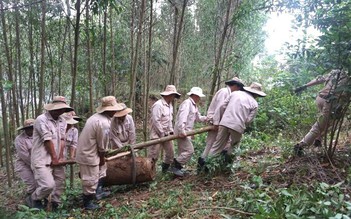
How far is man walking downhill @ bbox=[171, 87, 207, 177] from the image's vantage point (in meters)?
6.08

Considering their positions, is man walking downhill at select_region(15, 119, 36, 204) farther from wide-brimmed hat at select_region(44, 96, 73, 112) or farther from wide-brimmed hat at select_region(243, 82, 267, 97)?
wide-brimmed hat at select_region(243, 82, 267, 97)

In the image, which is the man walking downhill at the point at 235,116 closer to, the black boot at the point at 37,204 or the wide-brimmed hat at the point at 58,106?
the wide-brimmed hat at the point at 58,106

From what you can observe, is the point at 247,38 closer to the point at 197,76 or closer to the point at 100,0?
the point at 197,76

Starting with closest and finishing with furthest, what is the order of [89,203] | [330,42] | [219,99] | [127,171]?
[330,42], [89,203], [127,171], [219,99]

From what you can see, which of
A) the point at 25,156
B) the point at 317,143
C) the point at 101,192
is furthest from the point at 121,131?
the point at 317,143

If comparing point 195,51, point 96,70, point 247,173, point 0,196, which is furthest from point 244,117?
point 195,51

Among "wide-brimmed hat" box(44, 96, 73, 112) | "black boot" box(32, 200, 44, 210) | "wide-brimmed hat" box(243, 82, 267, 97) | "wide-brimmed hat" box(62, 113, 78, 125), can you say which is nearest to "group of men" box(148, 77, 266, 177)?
"wide-brimmed hat" box(243, 82, 267, 97)

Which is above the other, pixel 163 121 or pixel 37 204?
pixel 163 121

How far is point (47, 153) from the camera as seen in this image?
17.8 ft

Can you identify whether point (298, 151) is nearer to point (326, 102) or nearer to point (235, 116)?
point (326, 102)

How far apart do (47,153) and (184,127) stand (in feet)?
7.42

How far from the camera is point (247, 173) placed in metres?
5.39

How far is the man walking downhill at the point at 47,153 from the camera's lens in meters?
5.27

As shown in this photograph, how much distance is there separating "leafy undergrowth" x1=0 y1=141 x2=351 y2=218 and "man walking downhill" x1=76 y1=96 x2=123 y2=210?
1.04 ft
